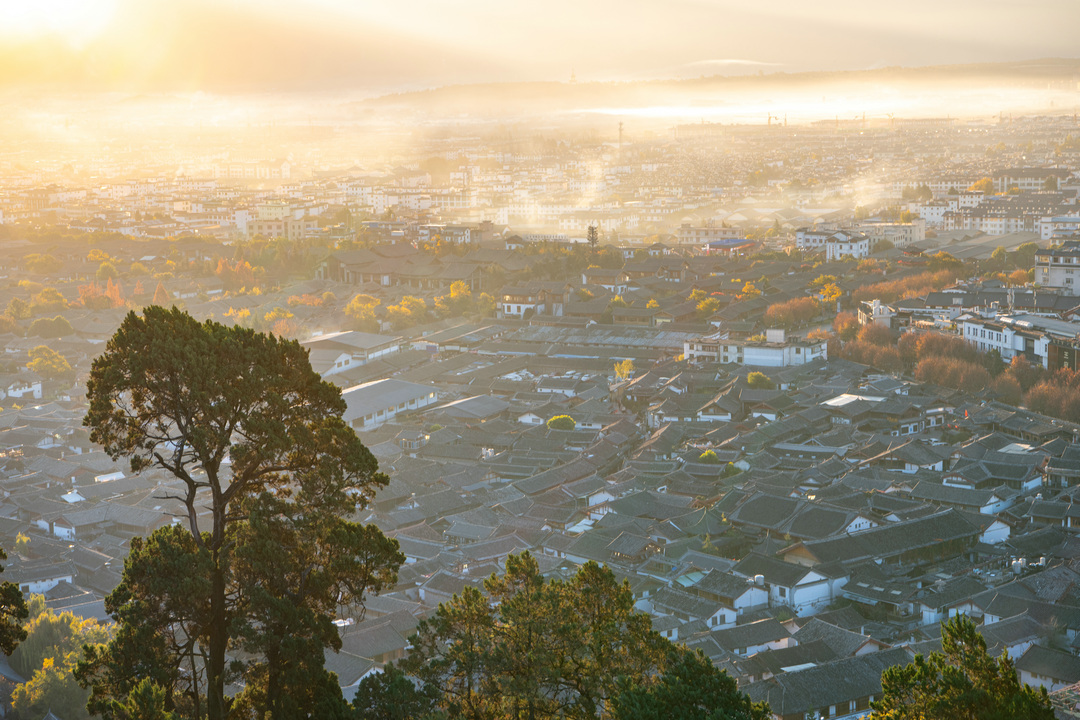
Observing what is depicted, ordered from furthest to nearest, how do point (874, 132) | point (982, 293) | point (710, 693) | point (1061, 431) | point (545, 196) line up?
point (874, 132), point (545, 196), point (982, 293), point (1061, 431), point (710, 693)

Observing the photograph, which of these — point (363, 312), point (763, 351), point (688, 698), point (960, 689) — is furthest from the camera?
point (363, 312)

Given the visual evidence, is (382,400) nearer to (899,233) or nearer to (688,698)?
(688,698)

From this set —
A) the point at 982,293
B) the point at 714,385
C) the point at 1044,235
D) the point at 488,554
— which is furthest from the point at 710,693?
the point at 1044,235

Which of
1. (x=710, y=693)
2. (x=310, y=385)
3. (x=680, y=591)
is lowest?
(x=680, y=591)

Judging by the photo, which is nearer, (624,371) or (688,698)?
(688,698)

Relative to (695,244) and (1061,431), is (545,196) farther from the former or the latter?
(1061,431)

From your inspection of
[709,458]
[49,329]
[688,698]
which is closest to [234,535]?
[688,698]

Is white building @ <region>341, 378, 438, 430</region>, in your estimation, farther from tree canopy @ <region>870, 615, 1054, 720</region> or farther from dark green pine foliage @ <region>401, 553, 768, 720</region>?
tree canopy @ <region>870, 615, 1054, 720</region>

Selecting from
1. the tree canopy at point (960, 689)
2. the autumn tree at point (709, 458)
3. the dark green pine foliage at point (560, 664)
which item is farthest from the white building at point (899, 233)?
the tree canopy at point (960, 689)

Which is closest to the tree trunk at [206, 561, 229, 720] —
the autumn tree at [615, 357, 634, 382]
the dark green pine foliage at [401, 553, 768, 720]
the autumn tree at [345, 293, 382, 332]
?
the dark green pine foliage at [401, 553, 768, 720]
